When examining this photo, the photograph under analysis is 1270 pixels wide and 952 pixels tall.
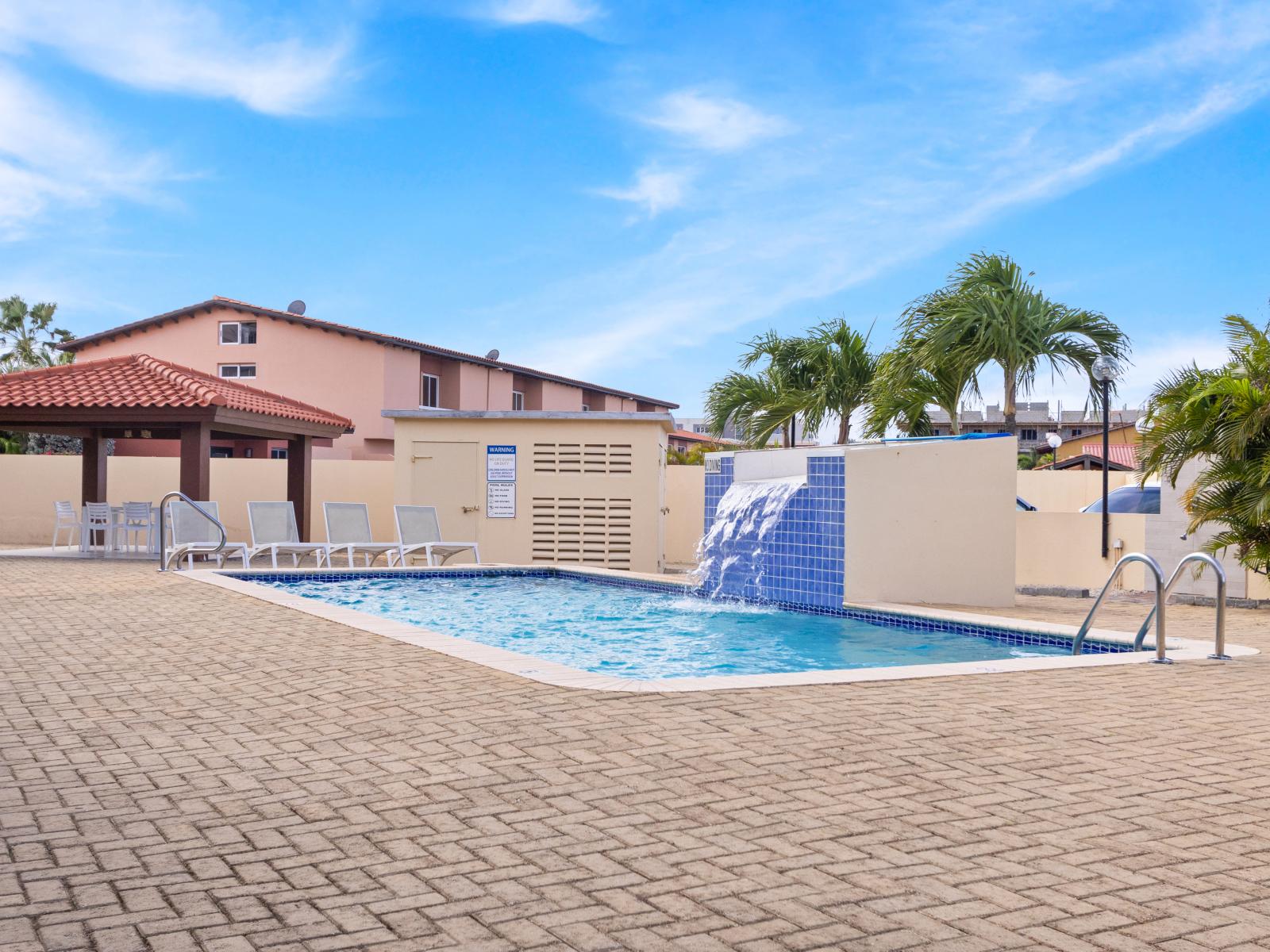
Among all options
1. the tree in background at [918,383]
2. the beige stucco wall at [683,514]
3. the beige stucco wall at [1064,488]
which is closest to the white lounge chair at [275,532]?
the beige stucco wall at [683,514]

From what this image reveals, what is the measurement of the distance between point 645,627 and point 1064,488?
16669 millimetres

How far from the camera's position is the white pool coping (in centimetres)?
582

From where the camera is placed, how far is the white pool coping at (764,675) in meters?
5.82

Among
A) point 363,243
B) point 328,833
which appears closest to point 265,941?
point 328,833

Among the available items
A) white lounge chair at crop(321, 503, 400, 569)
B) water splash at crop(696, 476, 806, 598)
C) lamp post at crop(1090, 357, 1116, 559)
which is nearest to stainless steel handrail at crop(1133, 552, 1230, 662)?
water splash at crop(696, 476, 806, 598)

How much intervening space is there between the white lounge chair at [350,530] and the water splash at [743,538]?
4.41 metres

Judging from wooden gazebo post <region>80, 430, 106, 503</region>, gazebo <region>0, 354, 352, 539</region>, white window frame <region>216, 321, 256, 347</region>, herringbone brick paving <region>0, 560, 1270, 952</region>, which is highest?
white window frame <region>216, 321, 256, 347</region>

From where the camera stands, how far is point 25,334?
48.5 m

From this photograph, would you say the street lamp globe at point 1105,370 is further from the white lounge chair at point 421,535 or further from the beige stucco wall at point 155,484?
the beige stucco wall at point 155,484

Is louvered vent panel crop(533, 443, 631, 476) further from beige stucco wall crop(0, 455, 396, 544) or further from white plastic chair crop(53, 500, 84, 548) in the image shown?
white plastic chair crop(53, 500, 84, 548)

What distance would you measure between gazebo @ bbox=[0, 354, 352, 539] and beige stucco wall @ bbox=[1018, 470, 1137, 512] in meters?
15.2

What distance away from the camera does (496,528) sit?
16391 millimetres

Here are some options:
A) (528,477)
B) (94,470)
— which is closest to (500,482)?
(528,477)

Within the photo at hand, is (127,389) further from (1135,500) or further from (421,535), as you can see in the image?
(1135,500)
